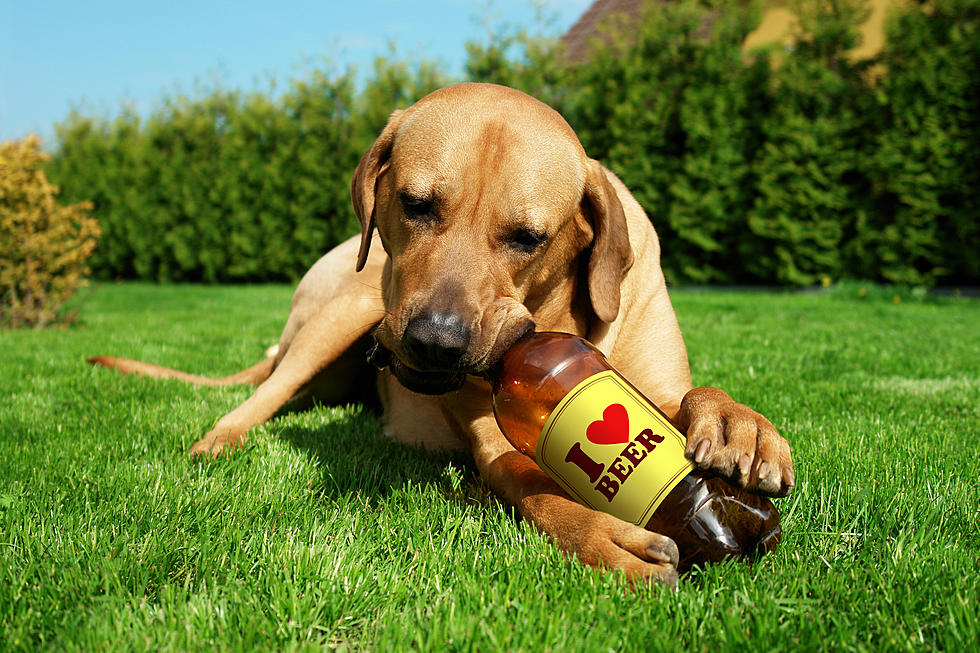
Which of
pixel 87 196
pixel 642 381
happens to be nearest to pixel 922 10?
pixel 642 381

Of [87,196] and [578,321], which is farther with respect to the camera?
[87,196]

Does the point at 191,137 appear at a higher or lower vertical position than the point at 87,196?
higher

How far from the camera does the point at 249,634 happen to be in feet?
4.63

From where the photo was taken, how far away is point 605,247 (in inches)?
102

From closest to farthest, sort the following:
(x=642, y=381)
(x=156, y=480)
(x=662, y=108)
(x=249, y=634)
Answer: (x=249, y=634)
(x=156, y=480)
(x=642, y=381)
(x=662, y=108)

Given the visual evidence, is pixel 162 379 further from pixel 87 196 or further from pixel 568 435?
pixel 87 196

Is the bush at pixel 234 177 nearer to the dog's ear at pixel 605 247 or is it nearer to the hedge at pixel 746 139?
the hedge at pixel 746 139

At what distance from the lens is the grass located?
1.43 meters

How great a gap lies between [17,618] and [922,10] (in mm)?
12631

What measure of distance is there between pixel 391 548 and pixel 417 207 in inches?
44.3

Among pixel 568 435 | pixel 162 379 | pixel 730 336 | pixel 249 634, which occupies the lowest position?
pixel 730 336

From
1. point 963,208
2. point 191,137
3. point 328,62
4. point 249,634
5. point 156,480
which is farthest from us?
point 191,137

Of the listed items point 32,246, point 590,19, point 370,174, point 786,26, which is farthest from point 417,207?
point 590,19

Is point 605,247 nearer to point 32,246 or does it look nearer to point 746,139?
point 32,246
